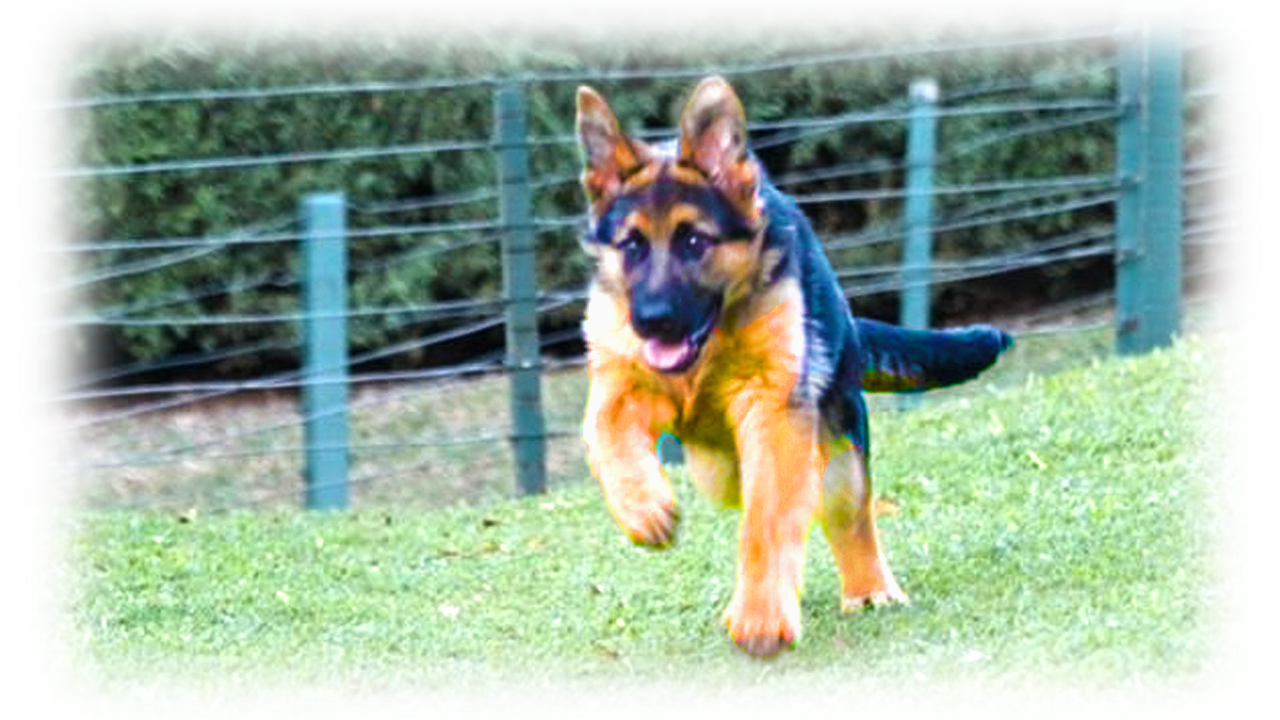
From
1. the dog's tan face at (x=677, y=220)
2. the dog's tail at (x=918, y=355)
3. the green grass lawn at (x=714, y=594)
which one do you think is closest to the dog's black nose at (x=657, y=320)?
the dog's tan face at (x=677, y=220)

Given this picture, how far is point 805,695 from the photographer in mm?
5520

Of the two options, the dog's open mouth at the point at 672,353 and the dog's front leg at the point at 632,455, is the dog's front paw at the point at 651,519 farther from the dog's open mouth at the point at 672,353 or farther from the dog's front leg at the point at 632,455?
the dog's open mouth at the point at 672,353

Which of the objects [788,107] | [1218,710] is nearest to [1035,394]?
[788,107]

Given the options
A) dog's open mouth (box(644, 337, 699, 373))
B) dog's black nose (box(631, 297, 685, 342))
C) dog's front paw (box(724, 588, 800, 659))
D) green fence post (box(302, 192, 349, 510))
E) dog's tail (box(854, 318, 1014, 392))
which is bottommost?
dog's front paw (box(724, 588, 800, 659))

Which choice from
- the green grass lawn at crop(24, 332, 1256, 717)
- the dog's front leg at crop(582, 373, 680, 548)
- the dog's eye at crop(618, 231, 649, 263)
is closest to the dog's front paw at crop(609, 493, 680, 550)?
the dog's front leg at crop(582, 373, 680, 548)

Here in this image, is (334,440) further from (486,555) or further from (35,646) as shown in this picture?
(35,646)

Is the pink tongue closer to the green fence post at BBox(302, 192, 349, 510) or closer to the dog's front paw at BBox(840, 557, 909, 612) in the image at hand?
the dog's front paw at BBox(840, 557, 909, 612)

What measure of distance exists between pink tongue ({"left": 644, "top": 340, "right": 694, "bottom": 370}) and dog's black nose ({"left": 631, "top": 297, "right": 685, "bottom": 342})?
0.05 ft

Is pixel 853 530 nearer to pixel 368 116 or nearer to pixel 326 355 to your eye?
pixel 326 355

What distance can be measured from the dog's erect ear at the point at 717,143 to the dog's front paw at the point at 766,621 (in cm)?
98

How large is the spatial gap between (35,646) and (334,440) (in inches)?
122

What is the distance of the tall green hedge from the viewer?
10.2 meters

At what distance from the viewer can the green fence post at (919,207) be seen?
10.5m

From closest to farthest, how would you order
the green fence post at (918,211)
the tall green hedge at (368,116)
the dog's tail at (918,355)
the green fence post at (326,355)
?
the dog's tail at (918,355), the green fence post at (326,355), the tall green hedge at (368,116), the green fence post at (918,211)
